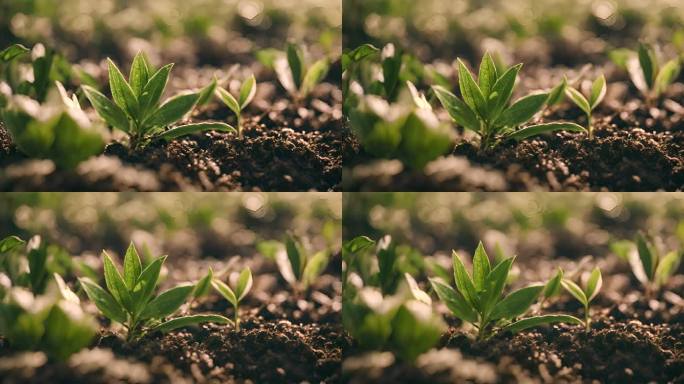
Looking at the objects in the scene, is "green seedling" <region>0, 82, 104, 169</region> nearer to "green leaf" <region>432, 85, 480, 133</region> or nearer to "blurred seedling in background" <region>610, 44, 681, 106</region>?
"green leaf" <region>432, 85, 480, 133</region>

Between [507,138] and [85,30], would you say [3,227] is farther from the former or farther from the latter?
[507,138]

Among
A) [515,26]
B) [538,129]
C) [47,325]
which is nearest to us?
[47,325]

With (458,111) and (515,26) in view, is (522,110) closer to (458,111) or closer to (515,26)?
(458,111)

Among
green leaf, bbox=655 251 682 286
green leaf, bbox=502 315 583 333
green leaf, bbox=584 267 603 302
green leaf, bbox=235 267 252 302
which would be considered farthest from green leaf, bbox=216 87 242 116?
green leaf, bbox=655 251 682 286

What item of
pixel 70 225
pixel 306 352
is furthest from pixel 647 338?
pixel 70 225

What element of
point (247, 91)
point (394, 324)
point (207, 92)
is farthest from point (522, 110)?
point (207, 92)
